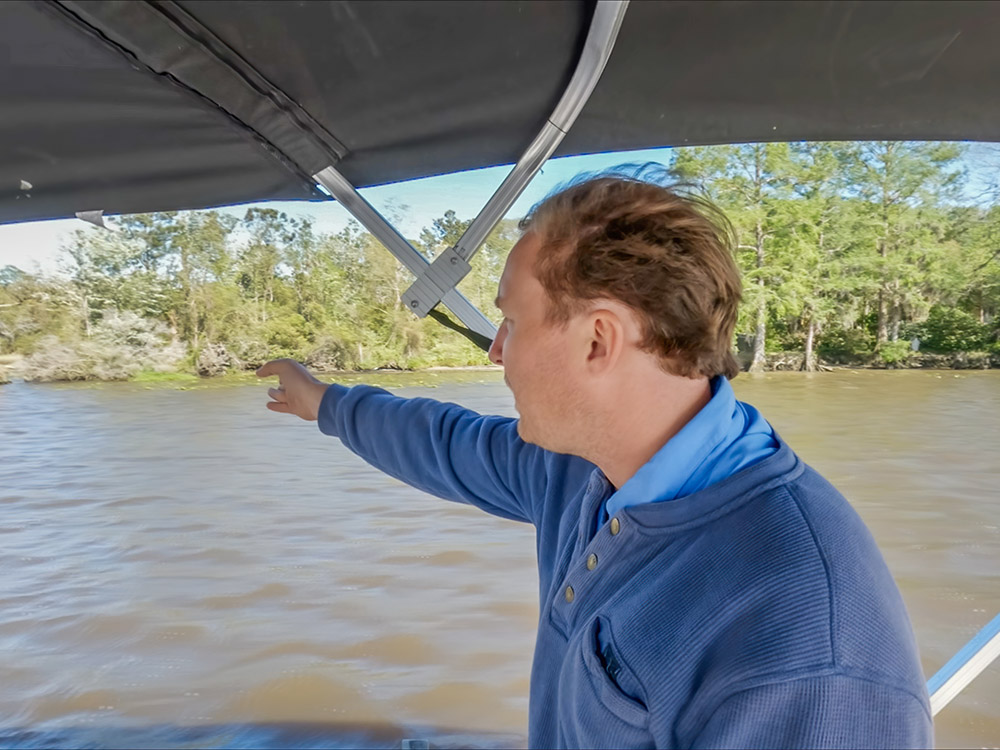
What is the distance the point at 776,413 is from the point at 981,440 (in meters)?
2.63

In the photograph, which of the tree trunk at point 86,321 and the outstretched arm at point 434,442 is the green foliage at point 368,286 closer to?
the tree trunk at point 86,321

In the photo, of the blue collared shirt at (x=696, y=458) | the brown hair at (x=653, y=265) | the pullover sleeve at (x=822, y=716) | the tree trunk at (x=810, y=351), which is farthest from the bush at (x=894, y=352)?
the pullover sleeve at (x=822, y=716)

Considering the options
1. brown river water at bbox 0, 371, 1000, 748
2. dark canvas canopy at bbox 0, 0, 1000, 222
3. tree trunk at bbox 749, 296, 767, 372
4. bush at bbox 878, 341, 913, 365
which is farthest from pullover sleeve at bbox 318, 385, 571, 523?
bush at bbox 878, 341, 913, 365

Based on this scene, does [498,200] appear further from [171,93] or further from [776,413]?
[776,413]

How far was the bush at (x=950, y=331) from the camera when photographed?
36.8 ft

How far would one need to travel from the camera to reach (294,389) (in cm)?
138

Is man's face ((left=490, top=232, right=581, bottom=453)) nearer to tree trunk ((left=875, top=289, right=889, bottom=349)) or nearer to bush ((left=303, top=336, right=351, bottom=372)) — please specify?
bush ((left=303, top=336, right=351, bottom=372))

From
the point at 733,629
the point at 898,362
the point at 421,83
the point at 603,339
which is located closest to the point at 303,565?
the point at 421,83

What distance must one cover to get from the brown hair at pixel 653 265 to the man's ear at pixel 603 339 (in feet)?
0.07

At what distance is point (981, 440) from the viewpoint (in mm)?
11039

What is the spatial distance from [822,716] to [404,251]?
3.52 ft

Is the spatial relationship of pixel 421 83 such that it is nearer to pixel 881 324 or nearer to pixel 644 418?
pixel 644 418

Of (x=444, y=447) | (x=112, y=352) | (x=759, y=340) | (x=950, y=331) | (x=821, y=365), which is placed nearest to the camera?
(x=444, y=447)

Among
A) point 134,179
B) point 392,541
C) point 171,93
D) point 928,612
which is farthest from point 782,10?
point 392,541
